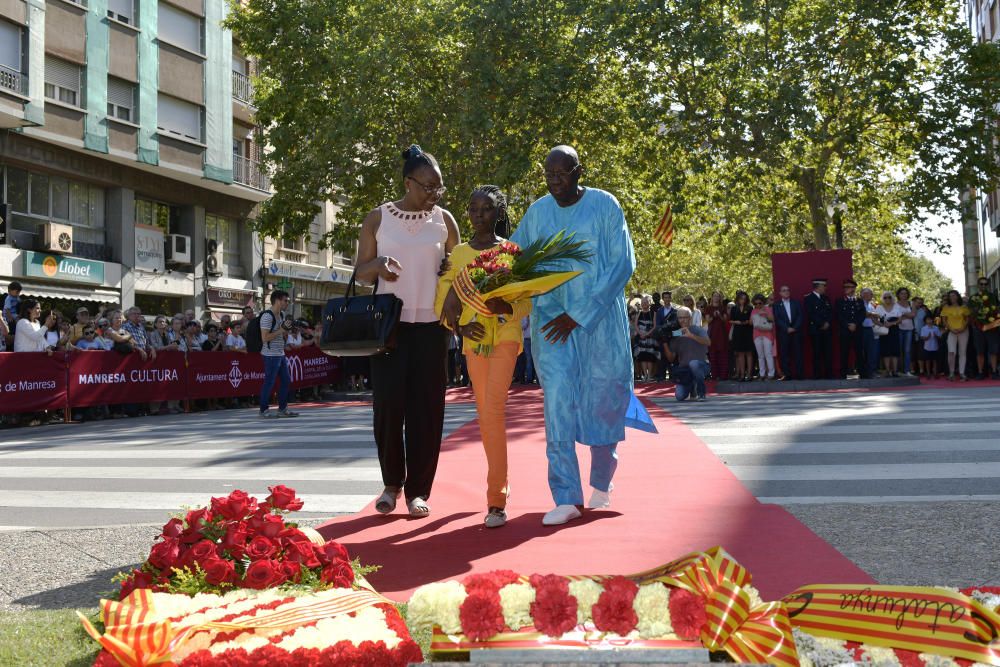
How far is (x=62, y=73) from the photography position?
2783cm

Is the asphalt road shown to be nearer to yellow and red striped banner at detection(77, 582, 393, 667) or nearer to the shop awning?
yellow and red striped banner at detection(77, 582, 393, 667)

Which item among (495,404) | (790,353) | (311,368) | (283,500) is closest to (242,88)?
(311,368)

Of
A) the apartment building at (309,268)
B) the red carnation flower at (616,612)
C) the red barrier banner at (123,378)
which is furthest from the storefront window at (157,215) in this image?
the red carnation flower at (616,612)

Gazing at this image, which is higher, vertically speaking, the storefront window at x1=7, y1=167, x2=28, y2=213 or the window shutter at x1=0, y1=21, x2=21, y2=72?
the window shutter at x1=0, y1=21, x2=21, y2=72

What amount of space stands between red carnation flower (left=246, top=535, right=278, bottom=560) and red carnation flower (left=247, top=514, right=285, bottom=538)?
2.4 inches

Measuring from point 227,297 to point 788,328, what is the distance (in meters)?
22.0

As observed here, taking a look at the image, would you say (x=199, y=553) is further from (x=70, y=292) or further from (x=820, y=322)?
(x=70, y=292)

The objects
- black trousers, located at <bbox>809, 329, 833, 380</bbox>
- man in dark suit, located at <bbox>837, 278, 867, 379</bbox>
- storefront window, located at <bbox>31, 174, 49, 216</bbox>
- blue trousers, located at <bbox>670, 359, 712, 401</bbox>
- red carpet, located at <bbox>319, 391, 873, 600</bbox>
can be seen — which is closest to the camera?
red carpet, located at <bbox>319, 391, 873, 600</bbox>

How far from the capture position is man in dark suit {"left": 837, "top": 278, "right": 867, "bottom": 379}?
19141 mm

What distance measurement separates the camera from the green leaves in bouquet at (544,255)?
5.30 meters

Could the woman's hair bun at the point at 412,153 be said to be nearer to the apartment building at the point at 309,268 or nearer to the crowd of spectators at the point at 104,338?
the crowd of spectators at the point at 104,338

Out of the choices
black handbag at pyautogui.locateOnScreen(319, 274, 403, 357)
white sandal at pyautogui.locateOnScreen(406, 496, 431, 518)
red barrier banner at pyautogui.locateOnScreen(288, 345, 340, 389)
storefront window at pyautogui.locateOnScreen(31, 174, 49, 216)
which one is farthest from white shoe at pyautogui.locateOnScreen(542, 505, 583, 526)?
storefront window at pyautogui.locateOnScreen(31, 174, 49, 216)

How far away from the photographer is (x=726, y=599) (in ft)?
8.22

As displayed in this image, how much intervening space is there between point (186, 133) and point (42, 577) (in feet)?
98.7
